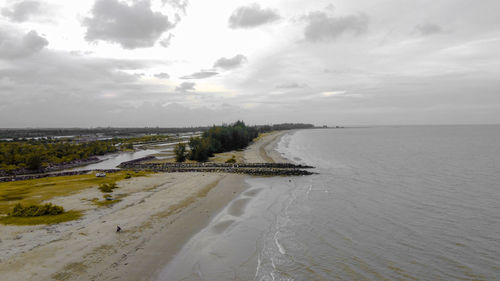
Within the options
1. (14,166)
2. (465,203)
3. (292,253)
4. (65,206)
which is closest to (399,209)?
(465,203)

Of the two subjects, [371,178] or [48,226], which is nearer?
[48,226]

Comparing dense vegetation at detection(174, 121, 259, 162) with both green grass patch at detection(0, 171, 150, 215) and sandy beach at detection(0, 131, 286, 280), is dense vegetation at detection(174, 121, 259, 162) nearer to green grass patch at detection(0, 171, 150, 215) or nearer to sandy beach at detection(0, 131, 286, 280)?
green grass patch at detection(0, 171, 150, 215)

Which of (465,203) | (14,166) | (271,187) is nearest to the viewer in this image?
(465,203)

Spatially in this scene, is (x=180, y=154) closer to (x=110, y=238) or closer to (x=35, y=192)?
(x=35, y=192)

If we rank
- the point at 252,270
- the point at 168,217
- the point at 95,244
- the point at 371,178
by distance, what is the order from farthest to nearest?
the point at 371,178
the point at 168,217
the point at 95,244
the point at 252,270

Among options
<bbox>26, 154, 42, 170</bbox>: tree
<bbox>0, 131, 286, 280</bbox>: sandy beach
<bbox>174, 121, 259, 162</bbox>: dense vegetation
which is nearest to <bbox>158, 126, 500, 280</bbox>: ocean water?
<bbox>0, 131, 286, 280</bbox>: sandy beach

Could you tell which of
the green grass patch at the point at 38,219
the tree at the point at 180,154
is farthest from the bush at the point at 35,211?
the tree at the point at 180,154

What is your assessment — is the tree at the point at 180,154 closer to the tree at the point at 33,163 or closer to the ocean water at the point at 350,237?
the tree at the point at 33,163

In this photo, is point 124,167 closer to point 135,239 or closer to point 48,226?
point 48,226

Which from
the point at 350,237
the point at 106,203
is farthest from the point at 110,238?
the point at 350,237
